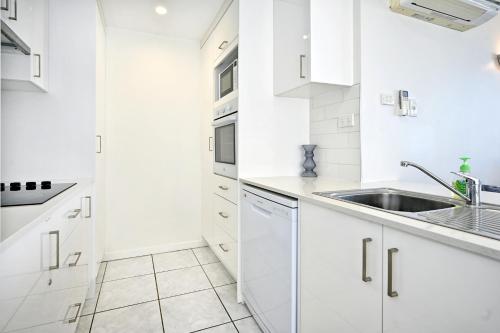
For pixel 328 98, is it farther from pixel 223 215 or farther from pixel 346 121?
pixel 223 215

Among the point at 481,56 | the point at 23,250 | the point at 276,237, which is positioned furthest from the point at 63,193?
the point at 481,56

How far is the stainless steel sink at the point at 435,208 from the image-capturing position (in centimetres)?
73

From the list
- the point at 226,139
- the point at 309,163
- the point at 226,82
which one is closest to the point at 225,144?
the point at 226,139

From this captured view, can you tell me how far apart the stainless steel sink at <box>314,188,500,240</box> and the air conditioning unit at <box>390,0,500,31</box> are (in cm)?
99

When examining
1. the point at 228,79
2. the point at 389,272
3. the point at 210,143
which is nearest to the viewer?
the point at 389,272

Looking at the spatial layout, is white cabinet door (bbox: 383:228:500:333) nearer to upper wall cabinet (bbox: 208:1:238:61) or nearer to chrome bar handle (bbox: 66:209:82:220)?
chrome bar handle (bbox: 66:209:82:220)

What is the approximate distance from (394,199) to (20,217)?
1.61 meters

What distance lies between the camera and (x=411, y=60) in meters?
1.93

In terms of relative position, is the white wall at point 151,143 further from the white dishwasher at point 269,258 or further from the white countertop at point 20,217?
the white countertop at point 20,217

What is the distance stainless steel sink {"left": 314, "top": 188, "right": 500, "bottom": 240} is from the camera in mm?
730

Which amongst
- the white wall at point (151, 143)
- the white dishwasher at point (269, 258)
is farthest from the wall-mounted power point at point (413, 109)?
the white wall at point (151, 143)

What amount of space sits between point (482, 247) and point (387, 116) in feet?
4.73

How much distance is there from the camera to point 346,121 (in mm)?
1871

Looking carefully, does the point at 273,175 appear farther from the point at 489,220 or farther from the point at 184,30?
the point at 184,30
